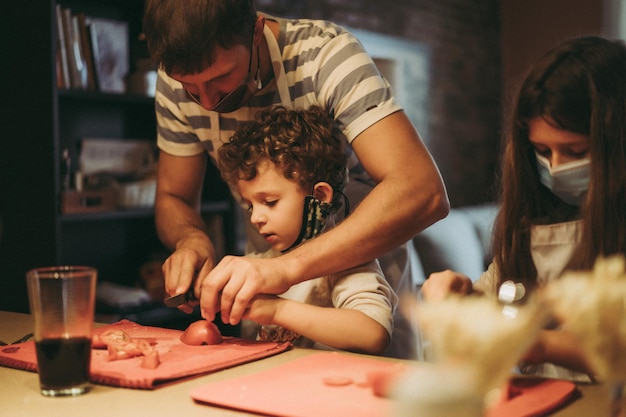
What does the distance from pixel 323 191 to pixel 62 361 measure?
73cm

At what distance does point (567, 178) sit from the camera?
1.44 m

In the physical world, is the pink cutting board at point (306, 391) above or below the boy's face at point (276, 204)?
below

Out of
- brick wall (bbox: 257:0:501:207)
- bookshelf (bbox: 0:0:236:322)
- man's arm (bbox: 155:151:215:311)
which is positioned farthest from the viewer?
brick wall (bbox: 257:0:501:207)

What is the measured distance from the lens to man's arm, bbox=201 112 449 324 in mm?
1310

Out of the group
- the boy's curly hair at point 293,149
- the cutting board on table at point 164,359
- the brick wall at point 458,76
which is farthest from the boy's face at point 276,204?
the brick wall at point 458,76

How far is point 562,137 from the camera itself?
142cm

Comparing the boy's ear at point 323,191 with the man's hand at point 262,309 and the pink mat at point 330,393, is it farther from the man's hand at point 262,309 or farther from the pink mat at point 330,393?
the pink mat at point 330,393

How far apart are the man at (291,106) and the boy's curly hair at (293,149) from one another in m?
0.05

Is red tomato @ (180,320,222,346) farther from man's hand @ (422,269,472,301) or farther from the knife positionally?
man's hand @ (422,269,472,301)

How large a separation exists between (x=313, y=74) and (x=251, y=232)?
1.57ft

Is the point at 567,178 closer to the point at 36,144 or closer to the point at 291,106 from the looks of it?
the point at 291,106

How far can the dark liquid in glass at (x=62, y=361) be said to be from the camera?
0.96 meters

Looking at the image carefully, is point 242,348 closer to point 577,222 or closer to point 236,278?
point 236,278

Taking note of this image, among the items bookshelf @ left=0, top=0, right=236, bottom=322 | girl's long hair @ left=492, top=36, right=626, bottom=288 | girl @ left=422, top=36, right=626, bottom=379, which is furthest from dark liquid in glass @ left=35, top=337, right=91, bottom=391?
bookshelf @ left=0, top=0, right=236, bottom=322
